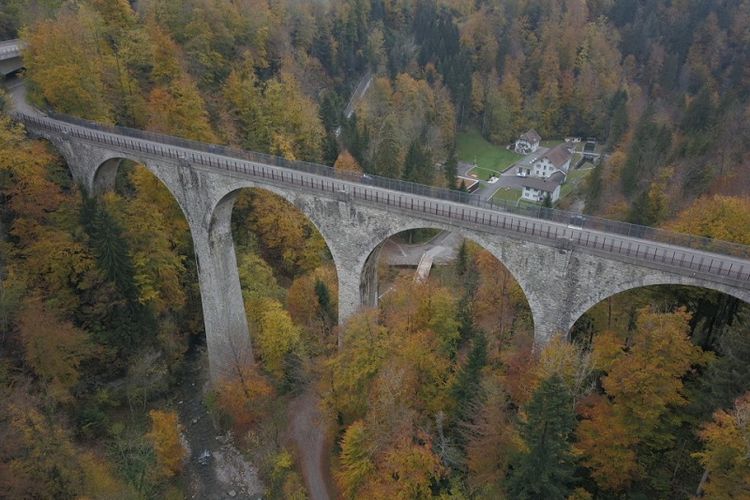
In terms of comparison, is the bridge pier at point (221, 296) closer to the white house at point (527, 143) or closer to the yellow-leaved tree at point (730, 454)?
the yellow-leaved tree at point (730, 454)

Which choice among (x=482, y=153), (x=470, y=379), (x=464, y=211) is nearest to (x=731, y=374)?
(x=470, y=379)

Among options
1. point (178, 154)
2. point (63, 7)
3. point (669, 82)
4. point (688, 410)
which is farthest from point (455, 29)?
point (688, 410)

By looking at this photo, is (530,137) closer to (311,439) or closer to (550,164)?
(550,164)

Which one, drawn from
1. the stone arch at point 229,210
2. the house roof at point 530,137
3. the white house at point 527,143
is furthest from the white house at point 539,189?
the stone arch at point 229,210

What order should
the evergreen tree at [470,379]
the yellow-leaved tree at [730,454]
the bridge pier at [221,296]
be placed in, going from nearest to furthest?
the yellow-leaved tree at [730,454], the evergreen tree at [470,379], the bridge pier at [221,296]

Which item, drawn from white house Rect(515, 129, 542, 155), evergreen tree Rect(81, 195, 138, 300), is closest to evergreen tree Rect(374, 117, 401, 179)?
evergreen tree Rect(81, 195, 138, 300)

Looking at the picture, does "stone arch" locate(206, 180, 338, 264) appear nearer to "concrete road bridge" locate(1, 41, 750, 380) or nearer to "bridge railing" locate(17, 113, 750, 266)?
"concrete road bridge" locate(1, 41, 750, 380)
